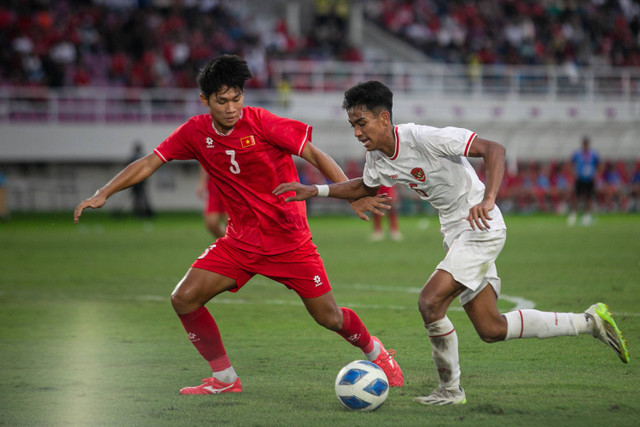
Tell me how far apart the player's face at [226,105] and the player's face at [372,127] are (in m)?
0.76

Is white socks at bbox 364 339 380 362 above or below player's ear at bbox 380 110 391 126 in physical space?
below

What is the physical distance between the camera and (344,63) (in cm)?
3247

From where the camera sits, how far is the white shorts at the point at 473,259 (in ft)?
17.1

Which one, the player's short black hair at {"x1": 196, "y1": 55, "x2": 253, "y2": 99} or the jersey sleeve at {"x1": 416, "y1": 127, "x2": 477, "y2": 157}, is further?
the player's short black hair at {"x1": 196, "y1": 55, "x2": 253, "y2": 99}

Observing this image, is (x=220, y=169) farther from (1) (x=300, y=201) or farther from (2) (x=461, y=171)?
(2) (x=461, y=171)

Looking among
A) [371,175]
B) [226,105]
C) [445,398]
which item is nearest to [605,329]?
[445,398]

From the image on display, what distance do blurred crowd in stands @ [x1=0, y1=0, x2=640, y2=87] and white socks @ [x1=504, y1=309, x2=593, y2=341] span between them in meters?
25.1

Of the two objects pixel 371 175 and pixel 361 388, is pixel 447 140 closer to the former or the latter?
pixel 371 175

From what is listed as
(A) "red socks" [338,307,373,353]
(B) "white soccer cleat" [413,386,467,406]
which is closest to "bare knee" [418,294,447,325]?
(B) "white soccer cleat" [413,386,467,406]

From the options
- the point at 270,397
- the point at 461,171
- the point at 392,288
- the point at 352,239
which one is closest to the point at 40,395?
the point at 270,397

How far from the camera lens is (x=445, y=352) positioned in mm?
5223

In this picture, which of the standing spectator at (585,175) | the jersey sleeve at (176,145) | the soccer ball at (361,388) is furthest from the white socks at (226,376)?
the standing spectator at (585,175)

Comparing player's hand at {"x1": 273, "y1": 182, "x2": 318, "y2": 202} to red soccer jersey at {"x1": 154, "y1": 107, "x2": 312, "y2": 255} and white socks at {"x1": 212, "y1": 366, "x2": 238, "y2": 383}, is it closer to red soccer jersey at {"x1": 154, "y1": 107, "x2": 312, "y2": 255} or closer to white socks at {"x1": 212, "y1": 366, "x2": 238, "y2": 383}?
red soccer jersey at {"x1": 154, "y1": 107, "x2": 312, "y2": 255}

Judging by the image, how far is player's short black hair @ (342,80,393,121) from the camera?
529 centimetres
